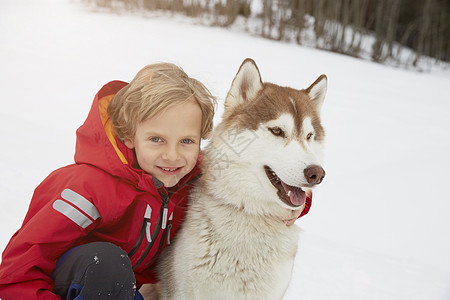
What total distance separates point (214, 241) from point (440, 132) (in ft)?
16.0

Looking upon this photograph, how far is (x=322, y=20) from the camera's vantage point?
10.0 metres

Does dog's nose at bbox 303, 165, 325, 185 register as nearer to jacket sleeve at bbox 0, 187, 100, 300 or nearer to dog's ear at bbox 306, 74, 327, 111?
dog's ear at bbox 306, 74, 327, 111

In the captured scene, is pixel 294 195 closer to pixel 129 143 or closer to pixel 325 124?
pixel 129 143

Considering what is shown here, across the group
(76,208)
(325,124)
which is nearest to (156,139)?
(76,208)

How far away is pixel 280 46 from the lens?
8695 mm

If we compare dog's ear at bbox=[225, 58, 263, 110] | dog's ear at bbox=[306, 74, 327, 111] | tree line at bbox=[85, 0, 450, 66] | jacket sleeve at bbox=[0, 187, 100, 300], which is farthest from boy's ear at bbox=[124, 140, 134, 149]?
tree line at bbox=[85, 0, 450, 66]

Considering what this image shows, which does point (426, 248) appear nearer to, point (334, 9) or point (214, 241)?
point (214, 241)

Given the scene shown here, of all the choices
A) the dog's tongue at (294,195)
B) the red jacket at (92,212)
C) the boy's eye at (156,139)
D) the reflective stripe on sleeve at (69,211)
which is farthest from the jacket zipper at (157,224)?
the dog's tongue at (294,195)

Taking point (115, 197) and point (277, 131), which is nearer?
point (115, 197)

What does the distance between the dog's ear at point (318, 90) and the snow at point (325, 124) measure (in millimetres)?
497

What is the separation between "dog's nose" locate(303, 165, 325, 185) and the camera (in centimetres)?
149

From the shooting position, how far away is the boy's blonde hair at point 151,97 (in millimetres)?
1544

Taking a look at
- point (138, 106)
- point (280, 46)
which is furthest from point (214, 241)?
point (280, 46)

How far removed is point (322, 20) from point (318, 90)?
8.73m
